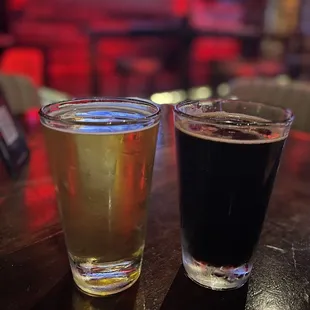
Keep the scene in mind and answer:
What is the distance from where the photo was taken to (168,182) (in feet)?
2.76

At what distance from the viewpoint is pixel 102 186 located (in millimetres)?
460

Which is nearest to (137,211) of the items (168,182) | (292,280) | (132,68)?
(292,280)

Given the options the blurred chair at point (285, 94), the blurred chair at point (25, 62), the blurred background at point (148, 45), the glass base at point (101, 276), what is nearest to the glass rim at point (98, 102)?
the glass base at point (101, 276)

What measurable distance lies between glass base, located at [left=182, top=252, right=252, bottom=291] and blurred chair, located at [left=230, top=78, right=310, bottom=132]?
105cm

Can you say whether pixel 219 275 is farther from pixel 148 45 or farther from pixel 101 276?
pixel 148 45

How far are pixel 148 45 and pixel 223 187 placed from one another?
580 centimetres

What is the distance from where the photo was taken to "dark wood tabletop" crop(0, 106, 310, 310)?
0.48 m

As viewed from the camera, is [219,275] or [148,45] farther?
[148,45]

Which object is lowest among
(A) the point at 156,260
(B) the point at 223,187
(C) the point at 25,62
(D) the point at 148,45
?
(D) the point at 148,45

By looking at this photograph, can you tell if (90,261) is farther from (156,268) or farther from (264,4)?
(264,4)

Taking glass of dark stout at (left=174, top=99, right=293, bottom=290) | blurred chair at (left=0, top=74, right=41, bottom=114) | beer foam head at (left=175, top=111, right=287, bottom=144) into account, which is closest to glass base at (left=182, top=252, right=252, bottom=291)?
glass of dark stout at (left=174, top=99, right=293, bottom=290)

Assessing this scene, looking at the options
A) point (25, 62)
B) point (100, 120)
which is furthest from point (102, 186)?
point (25, 62)

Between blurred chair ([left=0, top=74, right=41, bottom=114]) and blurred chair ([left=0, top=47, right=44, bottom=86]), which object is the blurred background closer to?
blurred chair ([left=0, top=47, right=44, bottom=86])

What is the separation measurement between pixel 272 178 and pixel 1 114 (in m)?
0.59
